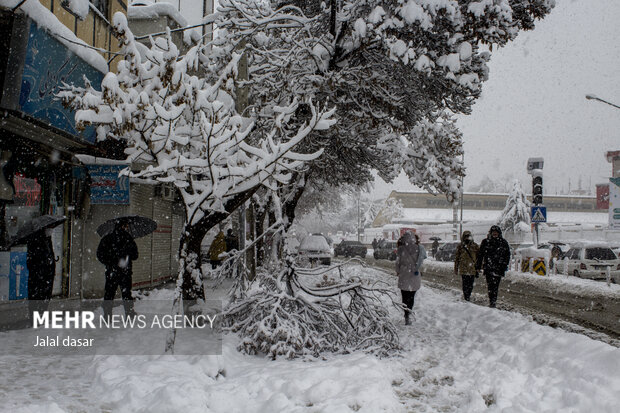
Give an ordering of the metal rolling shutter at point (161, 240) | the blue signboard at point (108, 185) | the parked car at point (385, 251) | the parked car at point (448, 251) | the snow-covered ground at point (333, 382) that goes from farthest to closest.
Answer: the parked car at point (385, 251), the parked car at point (448, 251), the metal rolling shutter at point (161, 240), the blue signboard at point (108, 185), the snow-covered ground at point (333, 382)

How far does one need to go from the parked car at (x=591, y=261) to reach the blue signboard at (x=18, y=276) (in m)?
19.4

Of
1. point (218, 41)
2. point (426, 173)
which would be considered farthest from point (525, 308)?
Result: point (218, 41)

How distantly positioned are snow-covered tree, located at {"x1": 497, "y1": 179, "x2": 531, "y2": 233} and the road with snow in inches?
1239

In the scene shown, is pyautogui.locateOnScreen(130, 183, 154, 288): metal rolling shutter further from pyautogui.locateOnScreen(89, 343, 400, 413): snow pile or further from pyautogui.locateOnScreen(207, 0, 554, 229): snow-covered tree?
pyautogui.locateOnScreen(89, 343, 400, 413): snow pile

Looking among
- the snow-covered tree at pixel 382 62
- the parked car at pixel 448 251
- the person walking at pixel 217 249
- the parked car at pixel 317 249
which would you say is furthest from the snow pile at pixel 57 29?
the parked car at pixel 448 251

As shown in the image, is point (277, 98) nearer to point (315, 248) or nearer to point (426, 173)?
point (426, 173)

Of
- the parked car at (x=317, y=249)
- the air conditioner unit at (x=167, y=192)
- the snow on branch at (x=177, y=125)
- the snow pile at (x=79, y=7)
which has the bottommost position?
the parked car at (x=317, y=249)

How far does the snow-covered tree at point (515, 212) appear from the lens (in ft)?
160

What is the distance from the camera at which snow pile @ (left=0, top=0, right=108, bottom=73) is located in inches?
287

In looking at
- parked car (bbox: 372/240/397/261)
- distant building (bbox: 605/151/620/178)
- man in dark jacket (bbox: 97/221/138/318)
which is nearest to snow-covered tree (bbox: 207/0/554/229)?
man in dark jacket (bbox: 97/221/138/318)

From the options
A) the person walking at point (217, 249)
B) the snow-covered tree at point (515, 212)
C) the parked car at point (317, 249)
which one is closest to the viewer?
the person walking at point (217, 249)

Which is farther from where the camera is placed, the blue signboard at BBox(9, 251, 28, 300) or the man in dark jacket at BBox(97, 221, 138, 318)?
the blue signboard at BBox(9, 251, 28, 300)

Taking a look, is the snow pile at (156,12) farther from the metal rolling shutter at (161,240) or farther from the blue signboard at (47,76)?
the blue signboard at (47,76)

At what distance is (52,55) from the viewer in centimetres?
808
